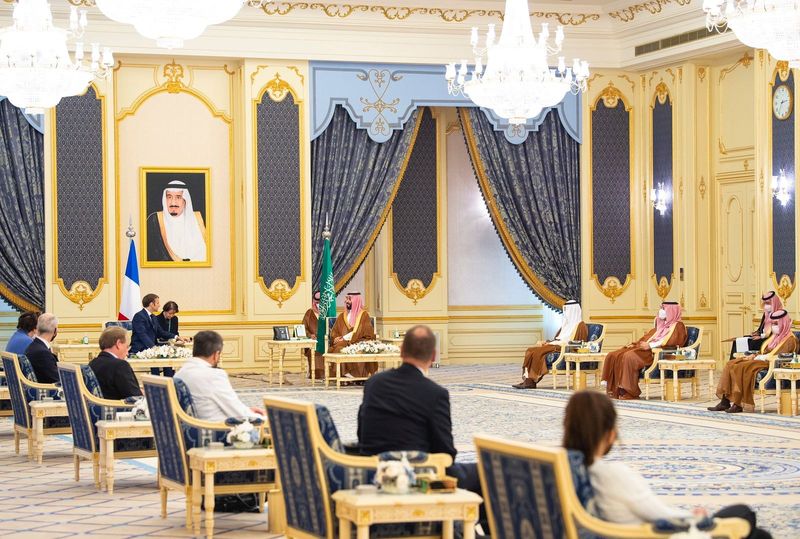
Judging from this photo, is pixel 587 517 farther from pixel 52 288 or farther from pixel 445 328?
pixel 445 328

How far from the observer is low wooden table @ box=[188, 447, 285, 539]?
5.80 metres

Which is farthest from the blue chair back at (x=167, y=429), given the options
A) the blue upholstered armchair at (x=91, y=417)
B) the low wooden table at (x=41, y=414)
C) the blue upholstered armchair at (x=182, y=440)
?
the low wooden table at (x=41, y=414)

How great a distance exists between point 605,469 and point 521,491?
0.26m

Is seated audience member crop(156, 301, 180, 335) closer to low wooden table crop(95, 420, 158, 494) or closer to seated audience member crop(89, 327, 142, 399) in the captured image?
seated audience member crop(89, 327, 142, 399)

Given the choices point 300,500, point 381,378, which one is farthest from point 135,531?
point 381,378

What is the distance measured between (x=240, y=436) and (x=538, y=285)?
10502mm

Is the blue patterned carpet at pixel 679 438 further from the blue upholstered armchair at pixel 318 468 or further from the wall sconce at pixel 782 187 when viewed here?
the wall sconce at pixel 782 187

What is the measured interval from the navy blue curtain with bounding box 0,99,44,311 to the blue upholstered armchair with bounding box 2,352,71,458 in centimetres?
575

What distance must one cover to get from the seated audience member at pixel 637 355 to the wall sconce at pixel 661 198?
3127mm

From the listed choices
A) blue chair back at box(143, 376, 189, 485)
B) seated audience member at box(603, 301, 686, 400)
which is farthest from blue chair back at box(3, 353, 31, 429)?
seated audience member at box(603, 301, 686, 400)

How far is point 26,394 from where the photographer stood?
8773 millimetres

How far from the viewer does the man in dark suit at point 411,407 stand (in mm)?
4895

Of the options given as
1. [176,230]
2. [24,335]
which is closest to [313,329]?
[176,230]

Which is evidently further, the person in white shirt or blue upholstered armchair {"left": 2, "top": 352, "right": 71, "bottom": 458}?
blue upholstered armchair {"left": 2, "top": 352, "right": 71, "bottom": 458}
